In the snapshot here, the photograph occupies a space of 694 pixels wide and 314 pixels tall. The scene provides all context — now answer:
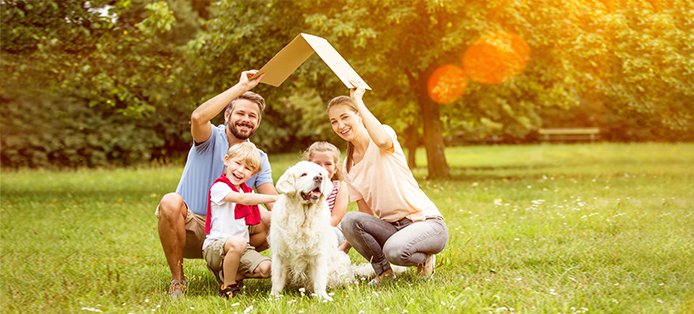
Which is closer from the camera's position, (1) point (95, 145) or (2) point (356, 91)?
(2) point (356, 91)

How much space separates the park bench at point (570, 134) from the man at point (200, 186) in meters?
42.7

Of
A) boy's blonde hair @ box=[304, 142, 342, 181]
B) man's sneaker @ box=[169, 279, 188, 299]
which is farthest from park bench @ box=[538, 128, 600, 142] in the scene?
man's sneaker @ box=[169, 279, 188, 299]

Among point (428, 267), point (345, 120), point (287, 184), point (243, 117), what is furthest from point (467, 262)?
point (243, 117)

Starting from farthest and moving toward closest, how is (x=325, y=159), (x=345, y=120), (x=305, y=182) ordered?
(x=325, y=159) → (x=345, y=120) → (x=305, y=182)

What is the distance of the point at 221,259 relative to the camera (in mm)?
5672

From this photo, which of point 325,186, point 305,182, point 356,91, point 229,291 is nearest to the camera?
point 305,182

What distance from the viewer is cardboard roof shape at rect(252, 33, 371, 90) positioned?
547 cm

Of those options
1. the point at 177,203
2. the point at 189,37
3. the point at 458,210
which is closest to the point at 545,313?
the point at 177,203

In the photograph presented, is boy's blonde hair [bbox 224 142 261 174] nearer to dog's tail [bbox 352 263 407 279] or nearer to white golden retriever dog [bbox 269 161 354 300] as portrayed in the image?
white golden retriever dog [bbox 269 161 354 300]

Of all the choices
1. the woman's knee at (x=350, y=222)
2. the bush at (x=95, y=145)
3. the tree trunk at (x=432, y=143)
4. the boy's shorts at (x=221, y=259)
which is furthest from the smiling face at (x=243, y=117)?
the tree trunk at (x=432, y=143)

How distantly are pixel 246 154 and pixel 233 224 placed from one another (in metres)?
0.58

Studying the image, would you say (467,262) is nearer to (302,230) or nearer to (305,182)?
(302,230)

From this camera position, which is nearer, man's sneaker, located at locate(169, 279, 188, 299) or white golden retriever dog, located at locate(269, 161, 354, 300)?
white golden retriever dog, located at locate(269, 161, 354, 300)

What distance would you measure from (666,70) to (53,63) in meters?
13.1
